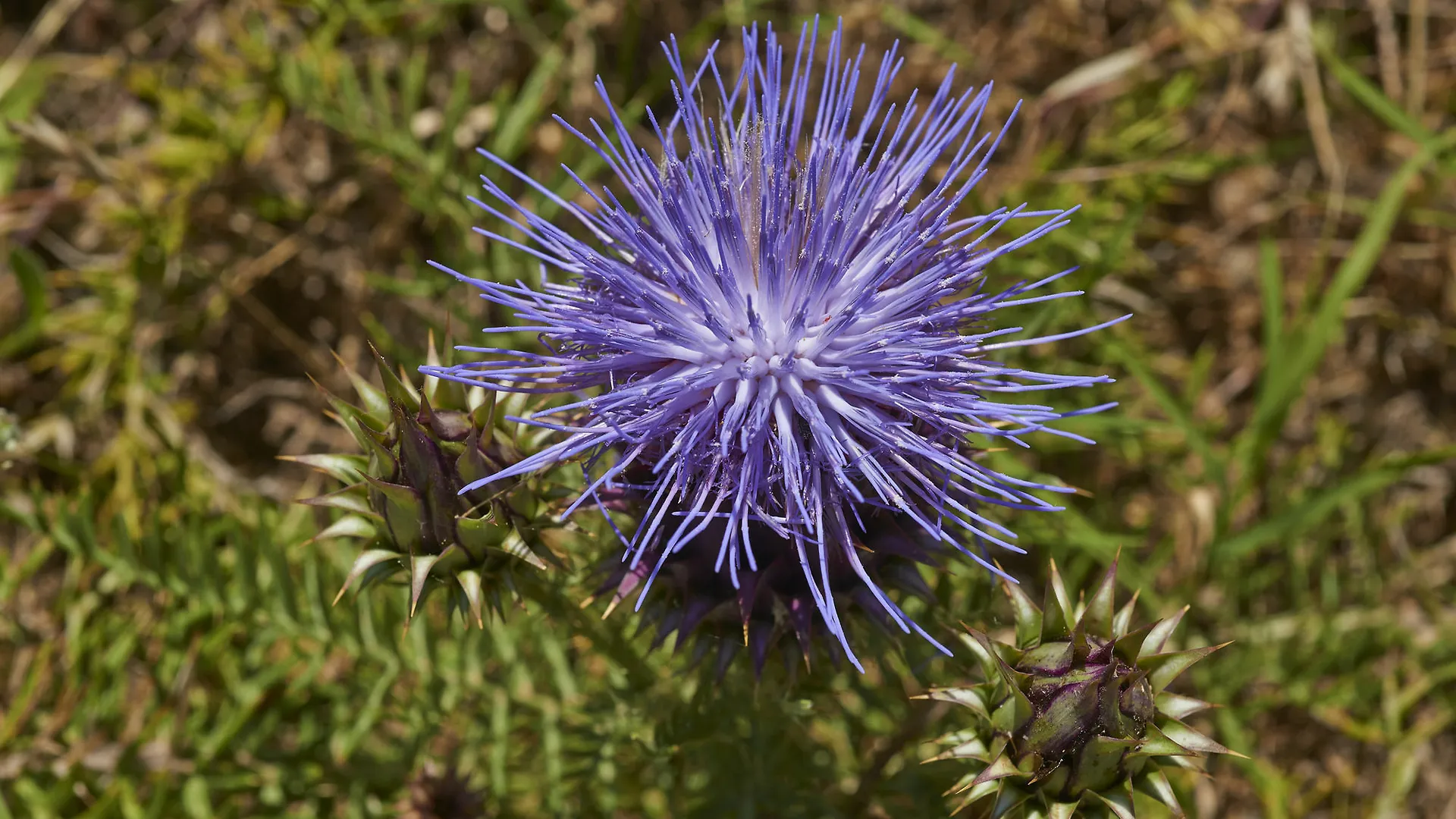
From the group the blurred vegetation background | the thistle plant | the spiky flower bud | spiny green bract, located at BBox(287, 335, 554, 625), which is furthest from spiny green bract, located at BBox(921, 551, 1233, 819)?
Answer: the spiky flower bud

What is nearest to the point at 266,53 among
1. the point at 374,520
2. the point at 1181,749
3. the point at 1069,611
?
the point at 374,520

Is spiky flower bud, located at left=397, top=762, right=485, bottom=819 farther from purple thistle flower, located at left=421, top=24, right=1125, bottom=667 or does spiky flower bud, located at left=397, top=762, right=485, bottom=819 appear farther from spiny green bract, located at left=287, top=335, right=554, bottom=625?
purple thistle flower, located at left=421, top=24, right=1125, bottom=667

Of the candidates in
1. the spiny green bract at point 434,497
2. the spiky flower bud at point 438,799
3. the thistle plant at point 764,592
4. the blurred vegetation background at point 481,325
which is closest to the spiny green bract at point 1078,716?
the thistle plant at point 764,592

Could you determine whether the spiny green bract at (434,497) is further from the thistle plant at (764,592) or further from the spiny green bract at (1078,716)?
the spiny green bract at (1078,716)

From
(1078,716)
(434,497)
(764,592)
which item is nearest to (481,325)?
(434,497)

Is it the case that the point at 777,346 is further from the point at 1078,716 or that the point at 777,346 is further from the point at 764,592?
the point at 1078,716
